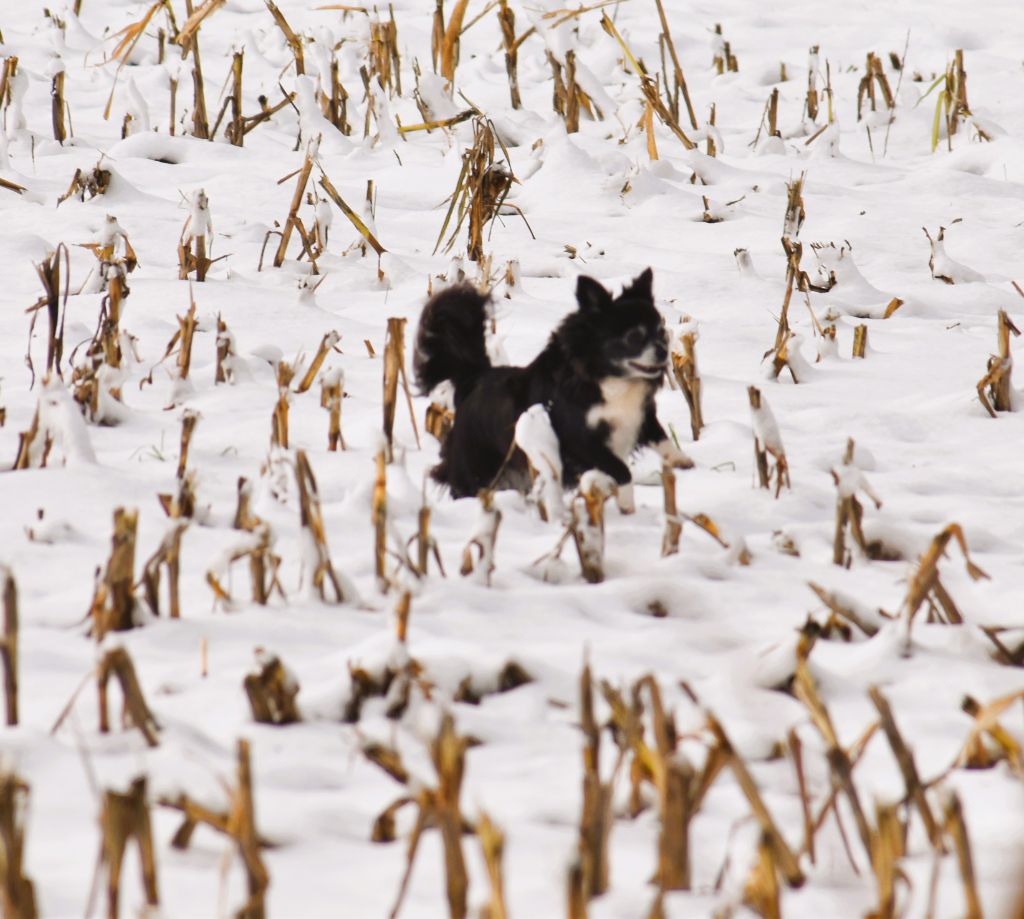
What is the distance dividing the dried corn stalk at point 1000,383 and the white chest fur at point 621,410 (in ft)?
4.38

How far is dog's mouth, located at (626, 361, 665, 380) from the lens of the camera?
Answer: 3.82 meters

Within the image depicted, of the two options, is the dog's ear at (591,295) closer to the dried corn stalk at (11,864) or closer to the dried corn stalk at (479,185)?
the dried corn stalk at (479,185)

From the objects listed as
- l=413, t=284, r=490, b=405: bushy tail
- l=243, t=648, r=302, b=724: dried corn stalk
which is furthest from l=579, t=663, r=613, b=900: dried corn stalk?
l=413, t=284, r=490, b=405: bushy tail

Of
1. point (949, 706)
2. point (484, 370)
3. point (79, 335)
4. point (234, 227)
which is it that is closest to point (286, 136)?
point (234, 227)

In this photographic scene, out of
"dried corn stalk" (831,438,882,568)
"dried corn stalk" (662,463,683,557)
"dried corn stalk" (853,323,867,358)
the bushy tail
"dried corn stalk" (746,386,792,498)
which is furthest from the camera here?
"dried corn stalk" (853,323,867,358)

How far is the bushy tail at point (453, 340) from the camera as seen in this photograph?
4160 mm

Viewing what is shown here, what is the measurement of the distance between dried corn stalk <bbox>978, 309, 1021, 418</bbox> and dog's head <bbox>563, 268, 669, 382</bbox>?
1.30m

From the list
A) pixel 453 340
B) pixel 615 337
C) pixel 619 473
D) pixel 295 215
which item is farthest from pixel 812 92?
pixel 619 473

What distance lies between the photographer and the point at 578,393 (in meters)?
3.92

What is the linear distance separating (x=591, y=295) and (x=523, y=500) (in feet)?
2.19

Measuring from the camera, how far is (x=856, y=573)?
3.24m

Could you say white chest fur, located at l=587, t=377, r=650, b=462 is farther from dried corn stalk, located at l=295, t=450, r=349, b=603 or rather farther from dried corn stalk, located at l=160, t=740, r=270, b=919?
dried corn stalk, located at l=160, t=740, r=270, b=919

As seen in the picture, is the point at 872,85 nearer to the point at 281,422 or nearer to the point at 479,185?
the point at 479,185

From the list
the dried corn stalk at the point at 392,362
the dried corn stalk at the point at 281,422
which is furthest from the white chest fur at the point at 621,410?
the dried corn stalk at the point at 281,422
